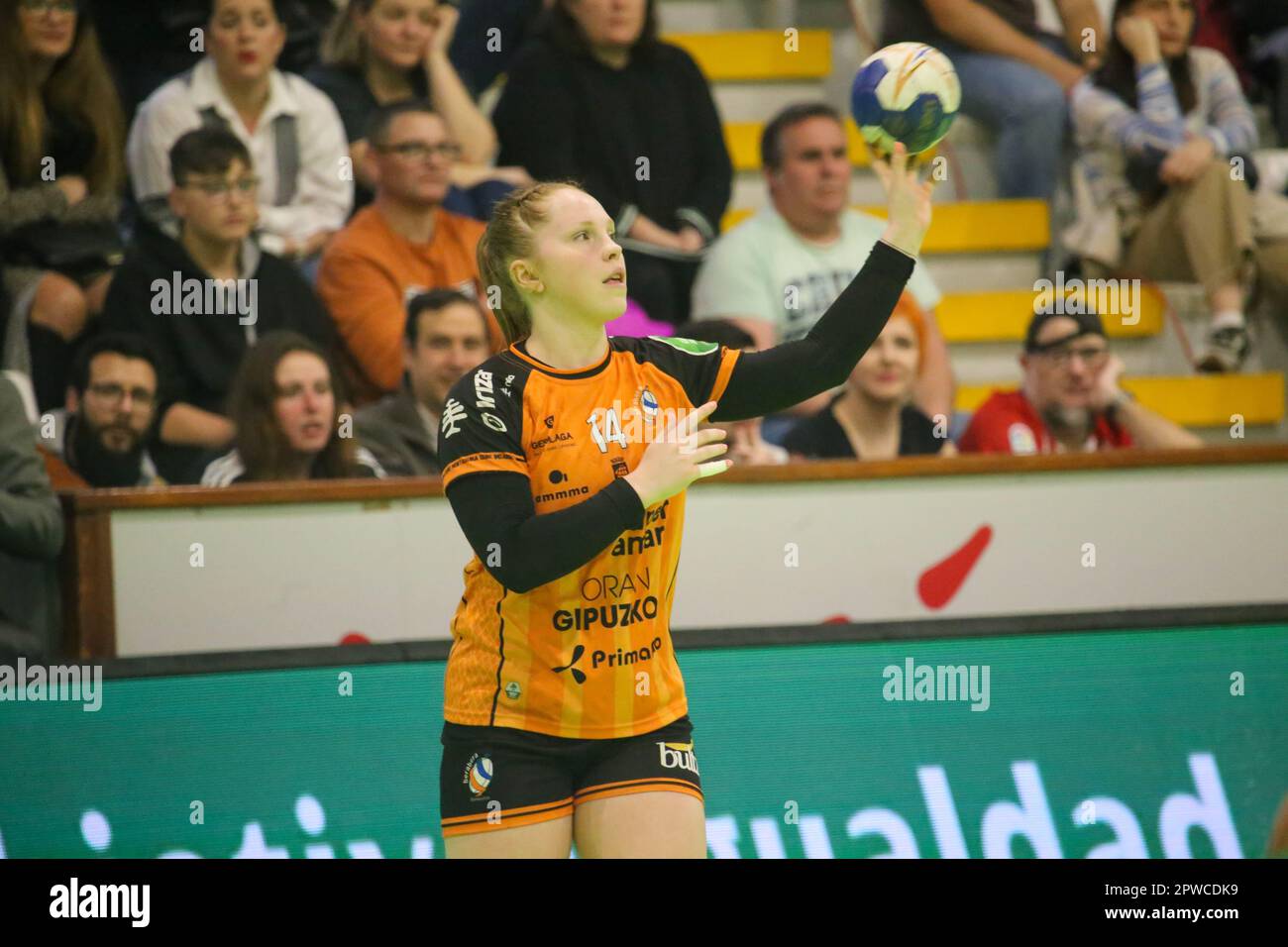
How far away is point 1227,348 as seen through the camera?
23.5 feet

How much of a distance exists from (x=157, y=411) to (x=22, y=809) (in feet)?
5.89

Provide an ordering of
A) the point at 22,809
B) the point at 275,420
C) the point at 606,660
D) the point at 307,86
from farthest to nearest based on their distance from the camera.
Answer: the point at 307,86 → the point at 275,420 → the point at 22,809 → the point at 606,660

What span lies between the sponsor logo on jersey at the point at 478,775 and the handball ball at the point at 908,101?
59.5 inches

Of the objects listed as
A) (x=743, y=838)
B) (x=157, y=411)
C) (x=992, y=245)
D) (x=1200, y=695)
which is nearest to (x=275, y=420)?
(x=157, y=411)

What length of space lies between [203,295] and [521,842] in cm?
337

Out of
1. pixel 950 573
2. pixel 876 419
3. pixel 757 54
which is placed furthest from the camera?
pixel 757 54

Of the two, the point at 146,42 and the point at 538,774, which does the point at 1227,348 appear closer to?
→ the point at 146,42

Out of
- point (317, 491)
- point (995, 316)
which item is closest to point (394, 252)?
point (317, 491)

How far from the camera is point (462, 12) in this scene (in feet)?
23.3

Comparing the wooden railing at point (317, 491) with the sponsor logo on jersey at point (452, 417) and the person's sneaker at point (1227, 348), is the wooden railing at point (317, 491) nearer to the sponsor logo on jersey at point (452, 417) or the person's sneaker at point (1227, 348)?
the person's sneaker at point (1227, 348)

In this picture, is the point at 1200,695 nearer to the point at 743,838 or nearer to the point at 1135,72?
the point at 743,838

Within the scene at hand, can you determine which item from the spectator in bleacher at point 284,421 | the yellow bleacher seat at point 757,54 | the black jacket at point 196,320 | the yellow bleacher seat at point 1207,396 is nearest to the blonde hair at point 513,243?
the spectator in bleacher at point 284,421

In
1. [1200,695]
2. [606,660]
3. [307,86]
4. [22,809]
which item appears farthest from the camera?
[307,86]
